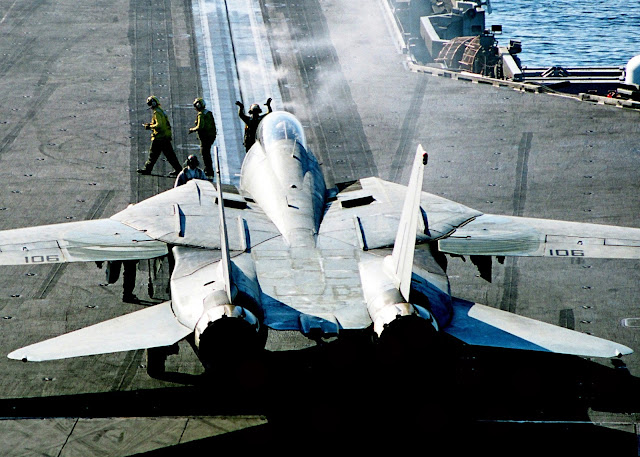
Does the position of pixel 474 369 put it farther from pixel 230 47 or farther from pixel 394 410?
pixel 230 47

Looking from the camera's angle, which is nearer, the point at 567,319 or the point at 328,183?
the point at 567,319

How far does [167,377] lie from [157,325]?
242 centimetres

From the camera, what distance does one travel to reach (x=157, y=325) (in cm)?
1491

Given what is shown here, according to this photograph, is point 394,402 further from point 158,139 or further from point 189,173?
point 158,139

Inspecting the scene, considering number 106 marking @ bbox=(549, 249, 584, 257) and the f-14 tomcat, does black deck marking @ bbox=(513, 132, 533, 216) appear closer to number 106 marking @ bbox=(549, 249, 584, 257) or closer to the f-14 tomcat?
the f-14 tomcat

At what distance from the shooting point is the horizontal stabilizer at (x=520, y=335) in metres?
14.4

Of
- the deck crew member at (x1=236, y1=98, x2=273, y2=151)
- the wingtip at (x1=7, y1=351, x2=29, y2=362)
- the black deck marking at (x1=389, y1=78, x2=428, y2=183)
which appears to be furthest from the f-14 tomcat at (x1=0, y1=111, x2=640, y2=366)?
the black deck marking at (x1=389, y1=78, x2=428, y2=183)

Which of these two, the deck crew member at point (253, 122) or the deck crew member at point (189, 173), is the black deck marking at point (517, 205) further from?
the deck crew member at point (189, 173)

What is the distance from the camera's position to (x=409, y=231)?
13766 millimetres

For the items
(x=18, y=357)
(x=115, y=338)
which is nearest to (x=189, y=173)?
(x=115, y=338)

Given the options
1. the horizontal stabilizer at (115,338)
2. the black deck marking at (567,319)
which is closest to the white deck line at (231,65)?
the black deck marking at (567,319)

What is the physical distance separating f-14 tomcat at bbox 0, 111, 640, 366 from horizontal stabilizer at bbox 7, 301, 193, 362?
0.02 m

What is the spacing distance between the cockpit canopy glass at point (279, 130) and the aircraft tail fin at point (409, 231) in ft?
22.9

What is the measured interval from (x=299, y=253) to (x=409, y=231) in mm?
3833
